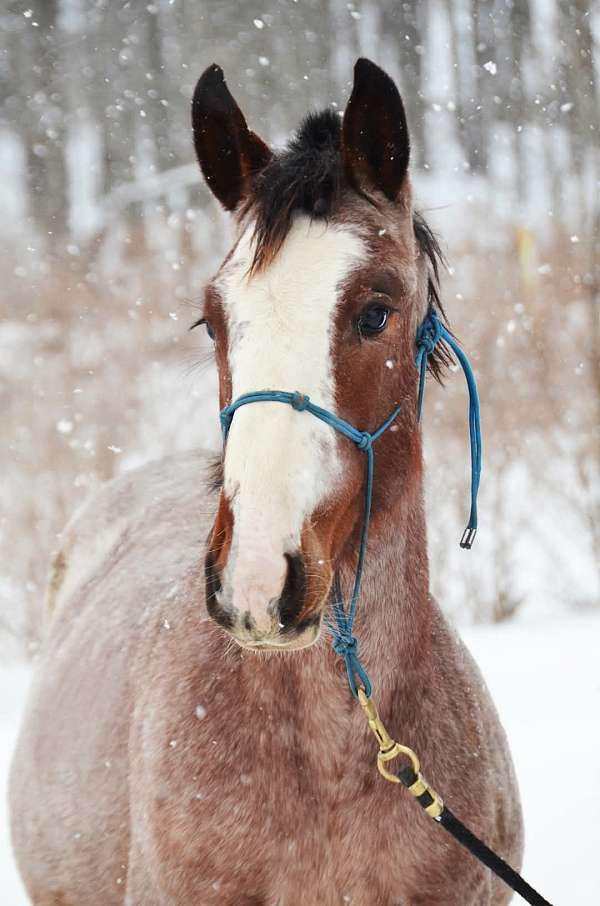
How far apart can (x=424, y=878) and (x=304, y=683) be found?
0.47 metres

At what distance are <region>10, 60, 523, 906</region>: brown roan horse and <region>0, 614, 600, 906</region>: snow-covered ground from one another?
164 cm

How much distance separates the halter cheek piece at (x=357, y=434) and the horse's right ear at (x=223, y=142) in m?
0.56

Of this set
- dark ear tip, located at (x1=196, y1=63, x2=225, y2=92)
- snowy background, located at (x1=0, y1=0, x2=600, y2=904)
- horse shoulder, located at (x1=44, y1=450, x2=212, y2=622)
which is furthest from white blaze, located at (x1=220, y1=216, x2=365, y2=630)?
snowy background, located at (x1=0, y1=0, x2=600, y2=904)

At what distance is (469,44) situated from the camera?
805 inches

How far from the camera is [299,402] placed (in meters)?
1.59

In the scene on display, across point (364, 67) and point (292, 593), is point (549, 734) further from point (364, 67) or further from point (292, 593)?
point (364, 67)

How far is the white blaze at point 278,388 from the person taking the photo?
4.87 ft

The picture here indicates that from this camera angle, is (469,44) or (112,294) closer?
(112,294)

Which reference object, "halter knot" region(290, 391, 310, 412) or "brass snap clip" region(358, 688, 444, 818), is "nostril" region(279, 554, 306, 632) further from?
"brass snap clip" region(358, 688, 444, 818)

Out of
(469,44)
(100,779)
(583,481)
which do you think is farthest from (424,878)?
(469,44)

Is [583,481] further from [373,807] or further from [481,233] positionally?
[373,807]

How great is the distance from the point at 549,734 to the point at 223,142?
13.4 feet

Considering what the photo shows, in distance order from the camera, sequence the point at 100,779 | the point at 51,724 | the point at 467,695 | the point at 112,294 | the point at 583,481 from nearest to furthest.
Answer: the point at 467,695 → the point at 100,779 → the point at 51,724 → the point at 583,481 → the point at 112,294

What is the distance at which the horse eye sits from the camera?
175cm
